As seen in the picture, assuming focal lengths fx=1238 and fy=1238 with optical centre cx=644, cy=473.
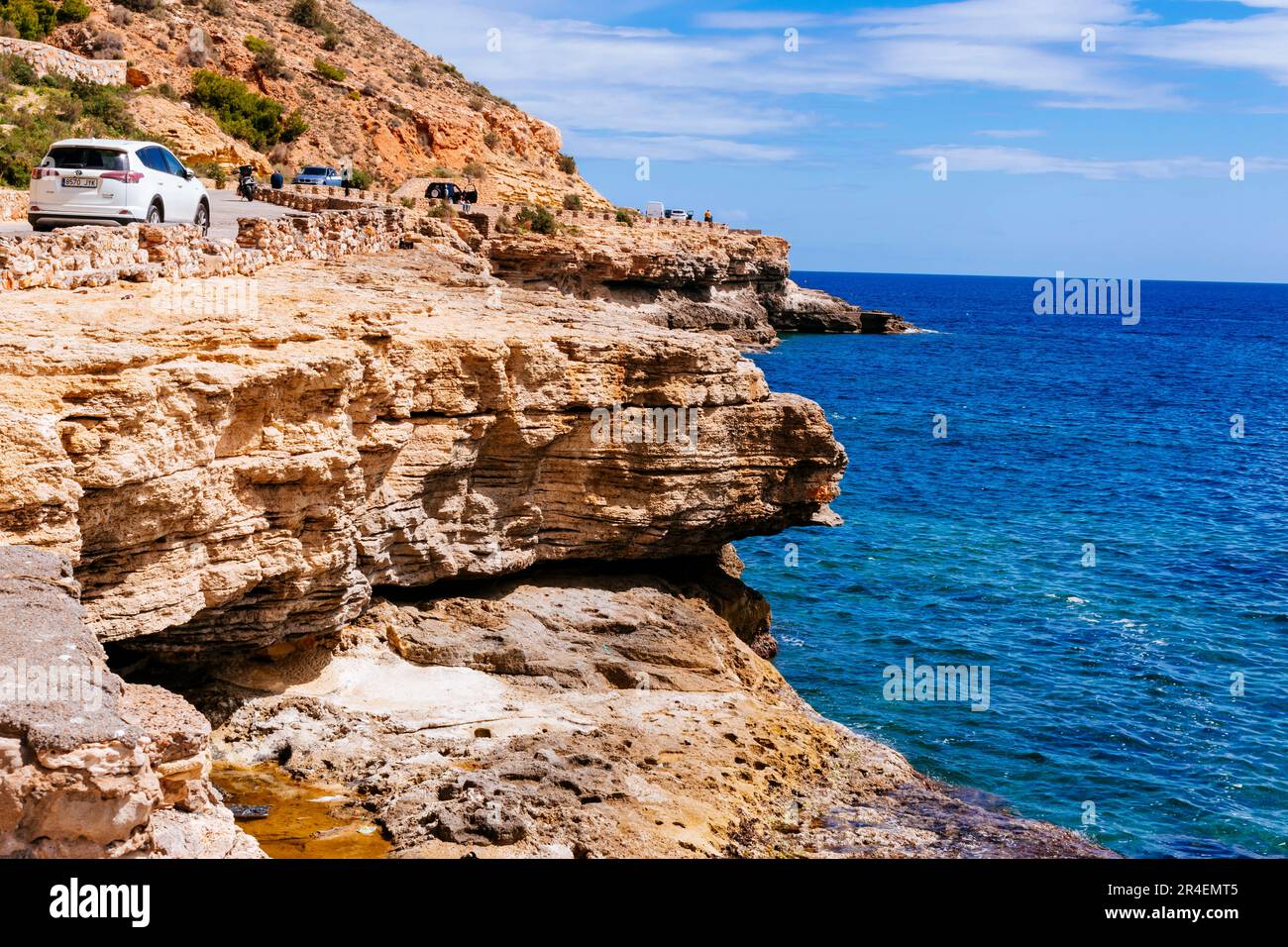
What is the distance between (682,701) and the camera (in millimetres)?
19703

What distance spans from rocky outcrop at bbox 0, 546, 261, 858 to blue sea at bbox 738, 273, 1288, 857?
→ 14.5 meters

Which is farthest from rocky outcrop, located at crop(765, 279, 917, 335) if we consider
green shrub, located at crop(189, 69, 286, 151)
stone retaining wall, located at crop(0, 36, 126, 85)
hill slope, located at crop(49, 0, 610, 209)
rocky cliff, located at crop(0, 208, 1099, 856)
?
rocky cliff, located at crop(0, 208, 1099, 856)

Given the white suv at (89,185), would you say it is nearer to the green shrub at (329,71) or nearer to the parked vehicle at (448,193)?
the parked vehicle at (448,193)

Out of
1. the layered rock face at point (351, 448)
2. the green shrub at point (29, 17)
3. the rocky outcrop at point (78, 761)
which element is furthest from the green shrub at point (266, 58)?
the rocky outcrop at point (78, 761)

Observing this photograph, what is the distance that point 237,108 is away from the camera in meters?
68.6

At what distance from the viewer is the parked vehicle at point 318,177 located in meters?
54.4

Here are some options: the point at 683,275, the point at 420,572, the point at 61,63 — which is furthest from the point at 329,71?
the point at 420,572

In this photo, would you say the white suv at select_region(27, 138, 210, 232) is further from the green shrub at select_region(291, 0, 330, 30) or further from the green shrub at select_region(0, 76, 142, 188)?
the green shrub at select_region(291, 0, 330, 30)

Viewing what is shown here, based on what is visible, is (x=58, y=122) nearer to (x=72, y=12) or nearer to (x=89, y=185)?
(x=89, y=185)

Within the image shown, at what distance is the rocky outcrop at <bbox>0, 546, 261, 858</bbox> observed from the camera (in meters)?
7.27

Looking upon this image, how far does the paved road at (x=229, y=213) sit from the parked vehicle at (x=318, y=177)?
11.4 m

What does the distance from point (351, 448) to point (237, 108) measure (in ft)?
192
